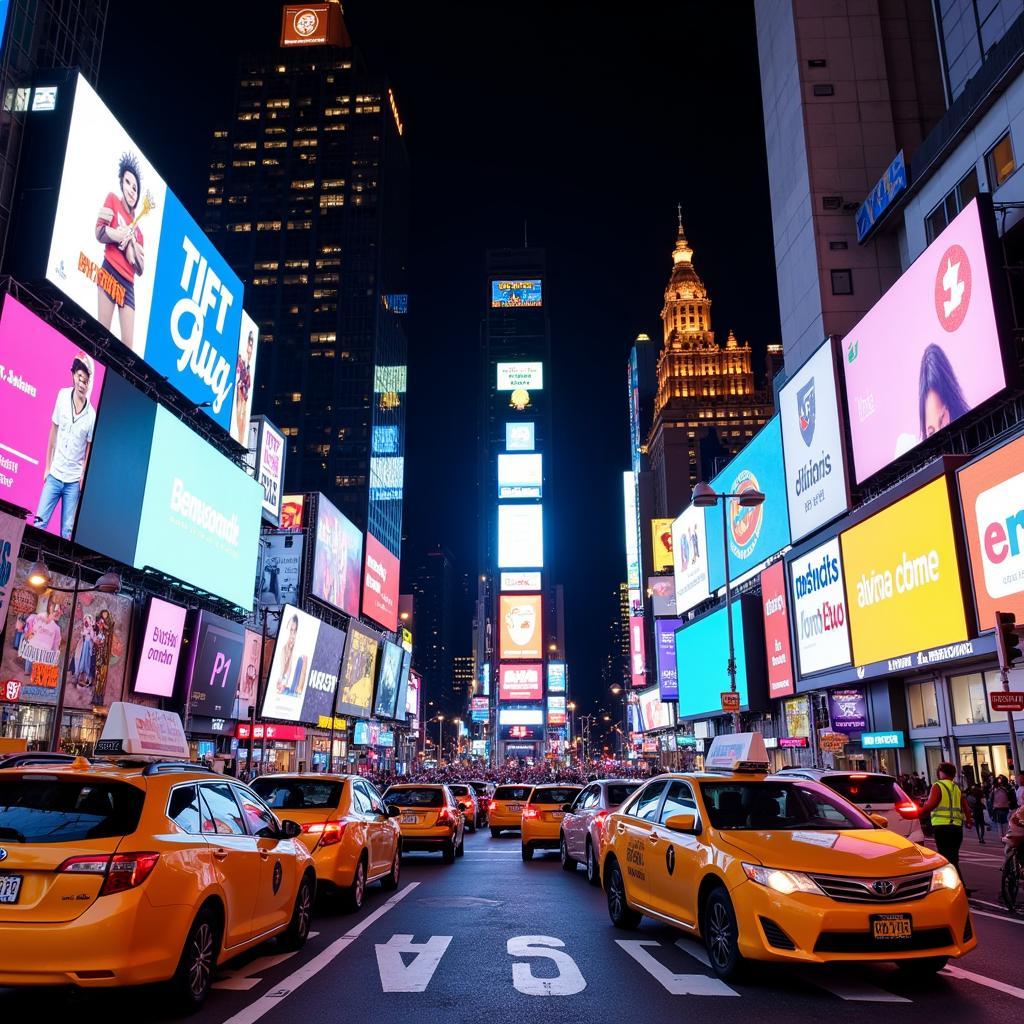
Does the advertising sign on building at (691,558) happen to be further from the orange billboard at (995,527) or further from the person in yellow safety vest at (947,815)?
the person in yellow safety vest at (947,815)

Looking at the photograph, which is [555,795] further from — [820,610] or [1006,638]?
[820,610]

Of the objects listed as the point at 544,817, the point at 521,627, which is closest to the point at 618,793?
the point at 544,817

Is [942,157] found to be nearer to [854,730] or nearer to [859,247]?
[859,247]

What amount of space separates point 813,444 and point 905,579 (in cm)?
1187

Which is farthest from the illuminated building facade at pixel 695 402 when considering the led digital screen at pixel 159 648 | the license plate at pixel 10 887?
the license plate at pixel 10 887

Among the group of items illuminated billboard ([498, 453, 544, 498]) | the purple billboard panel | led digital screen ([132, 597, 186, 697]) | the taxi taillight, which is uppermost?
illuminated billboard ([498, 453, 544, 498])

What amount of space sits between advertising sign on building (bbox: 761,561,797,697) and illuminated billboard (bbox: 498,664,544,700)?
258ft

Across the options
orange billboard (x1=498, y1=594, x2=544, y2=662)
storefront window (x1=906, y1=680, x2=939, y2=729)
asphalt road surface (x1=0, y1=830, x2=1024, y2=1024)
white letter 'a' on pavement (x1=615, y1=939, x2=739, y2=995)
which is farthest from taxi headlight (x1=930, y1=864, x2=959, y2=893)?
orange billboard (x1=498, y1=594, x2=544, y2=662)

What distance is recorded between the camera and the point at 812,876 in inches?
266

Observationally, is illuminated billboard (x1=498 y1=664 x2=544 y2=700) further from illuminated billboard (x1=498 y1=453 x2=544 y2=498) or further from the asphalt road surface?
the asphalt road surface

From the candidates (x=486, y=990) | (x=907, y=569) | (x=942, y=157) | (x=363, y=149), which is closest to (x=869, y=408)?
(x=907, y=569)

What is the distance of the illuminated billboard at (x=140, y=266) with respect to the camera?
31.9m

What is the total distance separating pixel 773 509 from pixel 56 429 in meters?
34.9

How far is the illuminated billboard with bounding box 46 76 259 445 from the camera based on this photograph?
31859 mm
